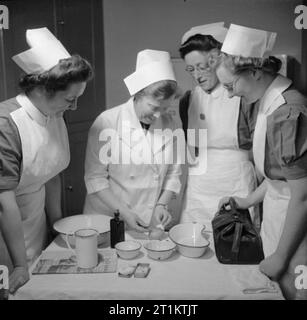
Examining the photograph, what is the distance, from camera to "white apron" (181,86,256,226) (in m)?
1.20

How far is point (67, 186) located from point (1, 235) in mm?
319

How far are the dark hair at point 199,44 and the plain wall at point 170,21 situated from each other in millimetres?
28

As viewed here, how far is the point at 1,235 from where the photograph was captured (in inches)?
38.9

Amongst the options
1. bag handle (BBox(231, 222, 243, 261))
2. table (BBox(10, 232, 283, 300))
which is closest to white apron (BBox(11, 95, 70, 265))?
table (BBox(10, 232, 283, 300))

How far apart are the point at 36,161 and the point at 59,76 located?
0.24 m

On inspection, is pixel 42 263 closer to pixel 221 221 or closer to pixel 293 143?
pixel 221 221


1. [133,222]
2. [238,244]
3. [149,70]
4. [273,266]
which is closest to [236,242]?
[238,244]

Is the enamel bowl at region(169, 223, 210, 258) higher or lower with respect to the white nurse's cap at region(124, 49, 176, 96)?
lower

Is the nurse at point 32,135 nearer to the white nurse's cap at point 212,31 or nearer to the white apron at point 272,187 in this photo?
the white nurse's cap at point 212,31

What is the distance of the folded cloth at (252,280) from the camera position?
2.80 feet

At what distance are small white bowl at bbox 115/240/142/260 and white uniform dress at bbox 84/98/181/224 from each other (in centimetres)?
23

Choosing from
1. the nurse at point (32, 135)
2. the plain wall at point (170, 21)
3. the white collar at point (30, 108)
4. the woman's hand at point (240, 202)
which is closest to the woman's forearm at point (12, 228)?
the nurse at point (32, 135)

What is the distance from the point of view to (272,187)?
101 centimetres

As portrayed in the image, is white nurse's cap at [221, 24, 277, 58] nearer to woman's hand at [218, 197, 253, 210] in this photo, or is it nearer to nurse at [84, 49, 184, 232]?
nurse at [84, 49, 184, 232]
